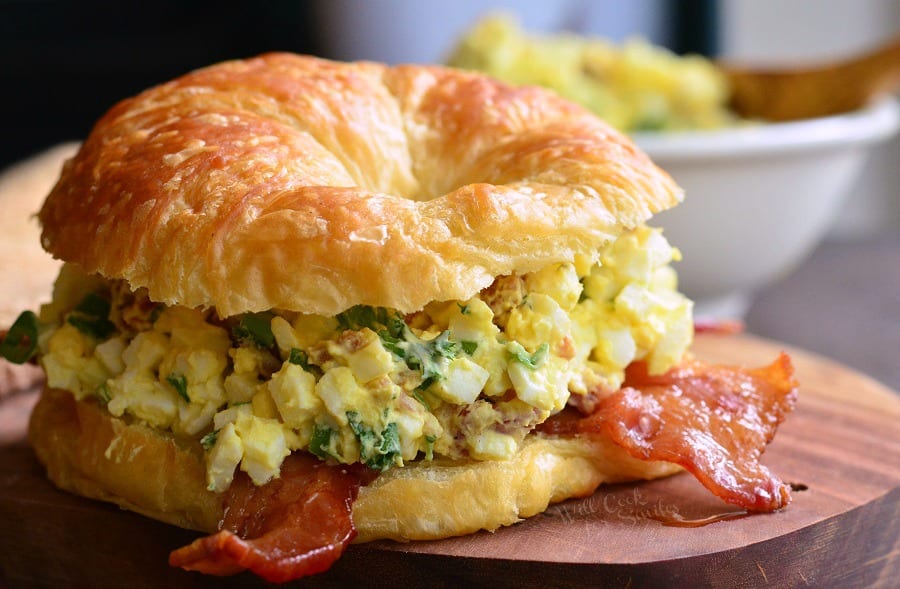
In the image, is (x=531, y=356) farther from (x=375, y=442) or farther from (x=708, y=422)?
(x=708, y=422)

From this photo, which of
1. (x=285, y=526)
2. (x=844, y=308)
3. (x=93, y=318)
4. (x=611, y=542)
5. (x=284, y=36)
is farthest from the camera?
(x=284, y=36)

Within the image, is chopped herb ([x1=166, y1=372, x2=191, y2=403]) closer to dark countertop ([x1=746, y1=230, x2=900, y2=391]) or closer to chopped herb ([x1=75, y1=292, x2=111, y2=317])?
chopped herb ([x1=75, y1=292, x2=111, y2=317])

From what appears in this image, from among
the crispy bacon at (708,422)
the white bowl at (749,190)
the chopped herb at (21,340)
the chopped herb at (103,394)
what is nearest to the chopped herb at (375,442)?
the crispy bacon at (708,422)

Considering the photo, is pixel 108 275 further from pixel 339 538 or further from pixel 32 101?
pixel 32 101

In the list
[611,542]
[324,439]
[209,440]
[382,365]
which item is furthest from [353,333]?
[611,542]

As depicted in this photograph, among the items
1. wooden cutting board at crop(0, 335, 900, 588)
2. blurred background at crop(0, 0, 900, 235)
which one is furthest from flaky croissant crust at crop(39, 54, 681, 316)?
blurred background at crop(0, 0, 900, 235)

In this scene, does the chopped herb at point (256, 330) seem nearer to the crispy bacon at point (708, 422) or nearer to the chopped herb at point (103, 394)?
the chopped herb at point (103, 394)
